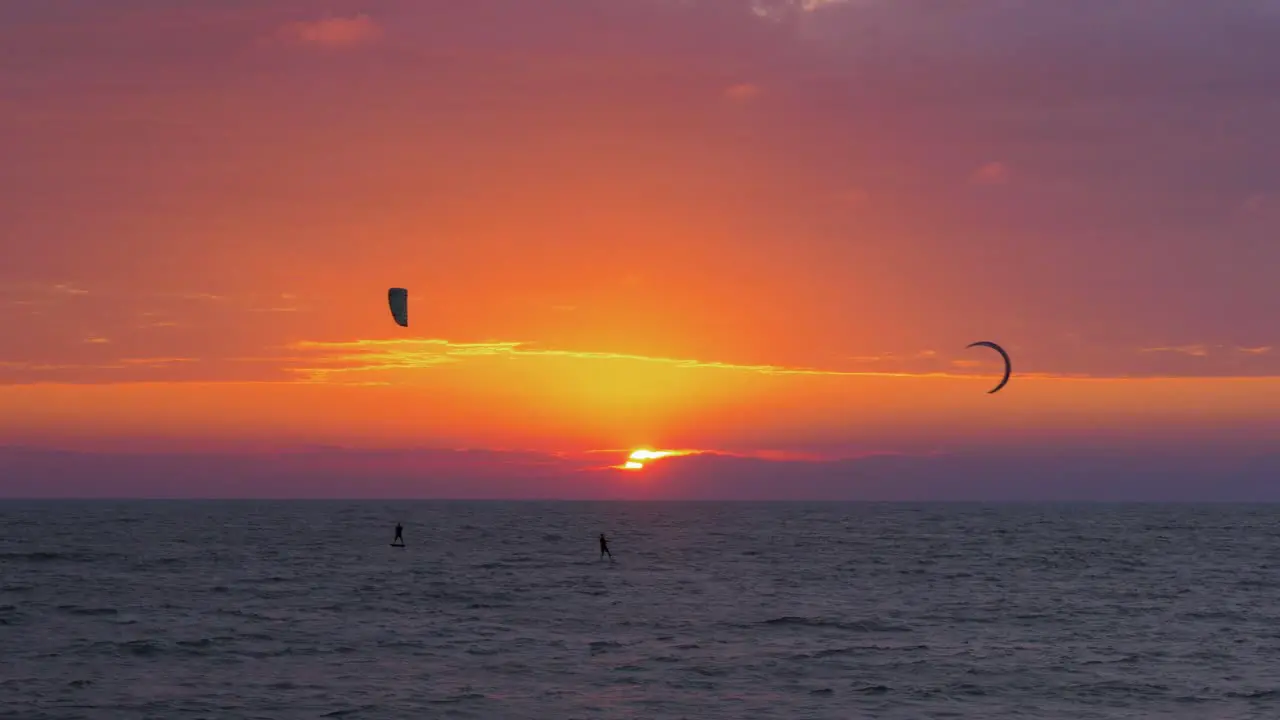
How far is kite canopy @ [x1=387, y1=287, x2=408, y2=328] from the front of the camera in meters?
45.8

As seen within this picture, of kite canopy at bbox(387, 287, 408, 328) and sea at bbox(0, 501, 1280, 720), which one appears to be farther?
kite canopy at bbox(387, 287, 408, 328)

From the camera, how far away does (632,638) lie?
152 feet

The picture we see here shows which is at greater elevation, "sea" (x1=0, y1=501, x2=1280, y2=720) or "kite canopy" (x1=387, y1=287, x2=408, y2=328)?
"kite canopy" (x1=387, y1=287, x2=408, y2=328)

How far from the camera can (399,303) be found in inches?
1842

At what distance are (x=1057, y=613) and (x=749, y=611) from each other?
14.1 metres

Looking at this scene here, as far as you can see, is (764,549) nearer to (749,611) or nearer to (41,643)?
(749,611)

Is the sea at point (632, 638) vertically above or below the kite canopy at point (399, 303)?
below

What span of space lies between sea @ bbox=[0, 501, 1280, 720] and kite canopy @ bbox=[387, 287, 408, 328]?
38.7 feet

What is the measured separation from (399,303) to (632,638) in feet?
50.0

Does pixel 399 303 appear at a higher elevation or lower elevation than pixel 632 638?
higher

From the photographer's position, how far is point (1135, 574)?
265 ft

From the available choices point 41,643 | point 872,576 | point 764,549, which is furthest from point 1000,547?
point 41,643

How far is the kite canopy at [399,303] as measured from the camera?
45.8 meters

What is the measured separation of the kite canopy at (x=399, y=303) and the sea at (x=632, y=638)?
11.8 meters
